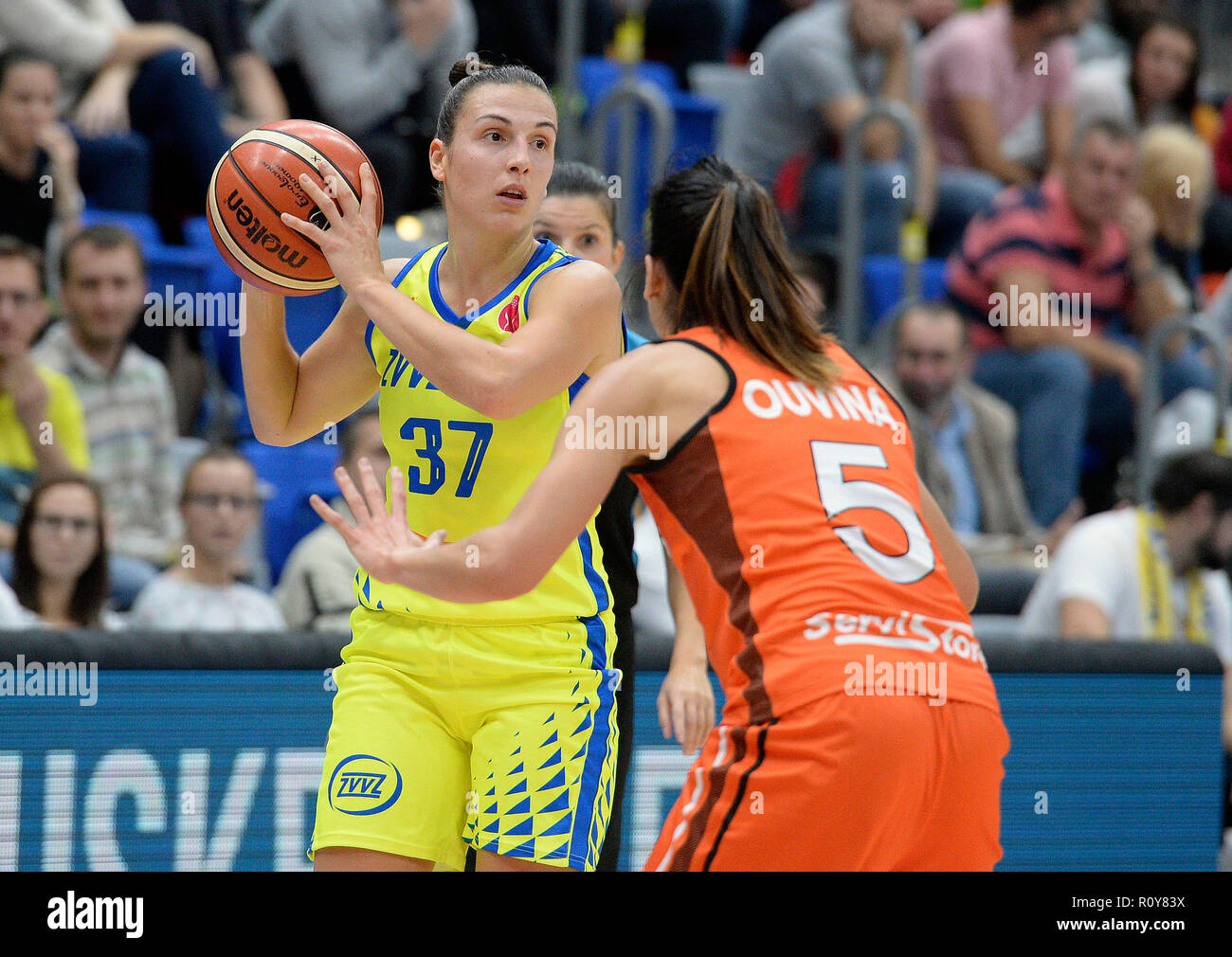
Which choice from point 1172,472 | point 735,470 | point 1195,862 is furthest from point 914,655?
point 1172,472

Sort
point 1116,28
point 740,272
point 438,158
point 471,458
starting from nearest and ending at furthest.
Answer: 1. point 740,272
2. point 471,458
3. point 438,158
4. point 1116,28

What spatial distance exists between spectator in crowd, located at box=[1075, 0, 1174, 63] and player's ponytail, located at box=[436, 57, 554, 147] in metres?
7.66

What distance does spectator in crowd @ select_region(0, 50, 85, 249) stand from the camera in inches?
255

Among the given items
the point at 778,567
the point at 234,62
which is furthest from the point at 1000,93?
the point at 778,567

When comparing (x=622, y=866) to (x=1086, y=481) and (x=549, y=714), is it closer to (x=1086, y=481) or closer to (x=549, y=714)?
(x=549, y=714)

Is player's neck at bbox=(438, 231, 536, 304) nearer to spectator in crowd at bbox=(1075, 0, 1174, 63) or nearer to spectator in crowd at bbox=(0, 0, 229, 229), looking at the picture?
spectator in crowd at bbox=(0, 0, 229, 229)

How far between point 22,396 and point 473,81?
3433 mm

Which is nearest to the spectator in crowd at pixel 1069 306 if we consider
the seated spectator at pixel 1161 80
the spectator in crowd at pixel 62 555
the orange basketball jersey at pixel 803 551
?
the seated spectator at pixel 1161 80

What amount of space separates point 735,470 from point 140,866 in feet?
7.18

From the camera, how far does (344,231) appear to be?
293 centimetres

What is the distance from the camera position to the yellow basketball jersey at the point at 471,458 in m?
3.02

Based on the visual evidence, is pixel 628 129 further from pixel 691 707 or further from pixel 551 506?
pixel 551 506

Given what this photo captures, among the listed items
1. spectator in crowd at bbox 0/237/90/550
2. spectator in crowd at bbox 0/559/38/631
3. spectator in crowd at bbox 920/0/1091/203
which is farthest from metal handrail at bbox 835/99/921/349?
spectator in crowd at bbox 0/559/38/631

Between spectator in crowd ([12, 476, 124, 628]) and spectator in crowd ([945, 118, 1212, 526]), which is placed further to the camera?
spectator in crowd ([945, 118, 1212, 526])
